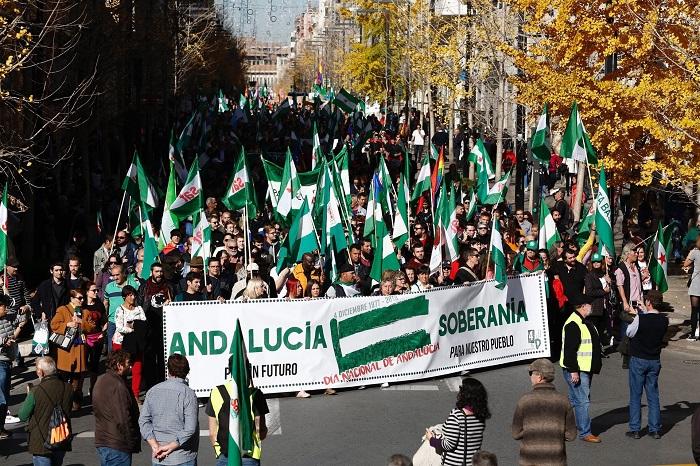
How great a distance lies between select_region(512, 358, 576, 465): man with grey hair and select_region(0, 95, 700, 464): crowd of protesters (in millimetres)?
12

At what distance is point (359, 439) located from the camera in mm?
13023

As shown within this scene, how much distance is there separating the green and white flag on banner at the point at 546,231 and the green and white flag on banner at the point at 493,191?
408 centimetres

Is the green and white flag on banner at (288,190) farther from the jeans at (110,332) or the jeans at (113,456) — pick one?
the jeans at (113,456)

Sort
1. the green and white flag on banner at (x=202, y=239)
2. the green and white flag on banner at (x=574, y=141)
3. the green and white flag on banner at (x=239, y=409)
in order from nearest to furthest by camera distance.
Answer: the green and white flag on banner at (x=239, y=409) → the green and white flag on banner at (x=202, y=239) → the green and white flag on banner at (x=574, y=141)

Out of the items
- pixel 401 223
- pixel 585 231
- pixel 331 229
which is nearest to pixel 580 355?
pixel 331 229

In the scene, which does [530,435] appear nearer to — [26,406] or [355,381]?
[26,406]

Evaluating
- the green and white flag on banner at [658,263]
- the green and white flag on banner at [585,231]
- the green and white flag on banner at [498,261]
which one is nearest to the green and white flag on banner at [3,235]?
the green and white flag on banner at [498,261]

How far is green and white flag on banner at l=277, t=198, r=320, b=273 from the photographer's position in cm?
1833

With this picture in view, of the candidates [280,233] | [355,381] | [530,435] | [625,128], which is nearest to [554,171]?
[625,128]

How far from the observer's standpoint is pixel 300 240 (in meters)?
18.4

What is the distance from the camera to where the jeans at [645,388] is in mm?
12938

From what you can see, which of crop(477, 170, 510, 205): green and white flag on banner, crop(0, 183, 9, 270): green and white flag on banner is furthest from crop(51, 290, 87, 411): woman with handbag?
crop(477, 170, 510, 205): green and white flag on banner

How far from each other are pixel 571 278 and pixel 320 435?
5418 millimetres

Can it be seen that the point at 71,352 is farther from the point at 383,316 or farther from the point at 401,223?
the point at 401,223
